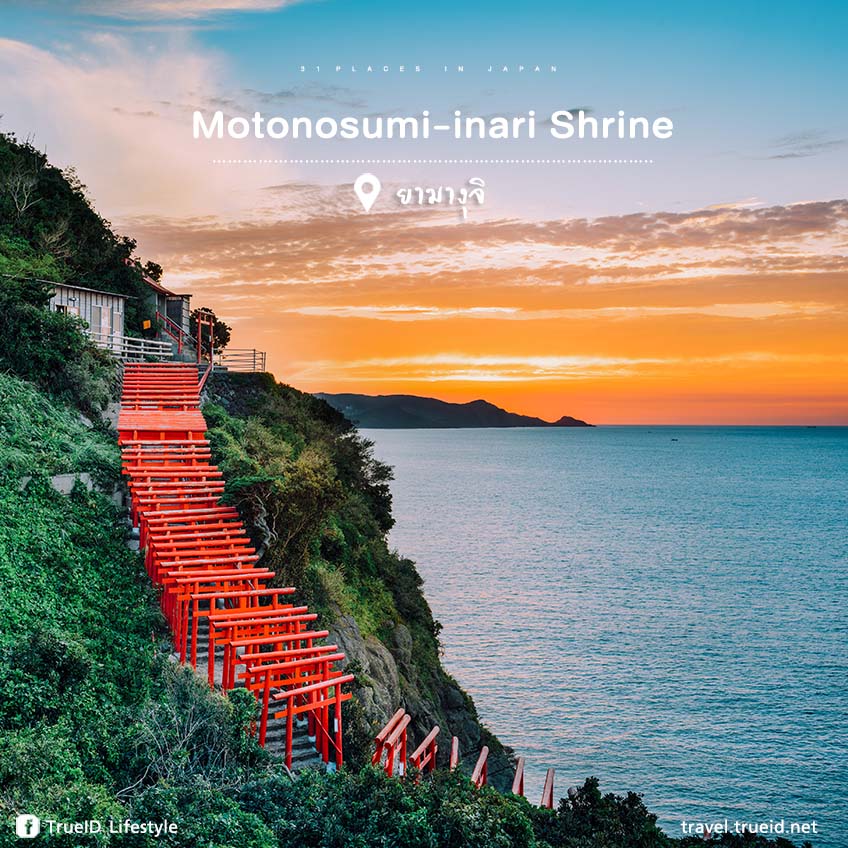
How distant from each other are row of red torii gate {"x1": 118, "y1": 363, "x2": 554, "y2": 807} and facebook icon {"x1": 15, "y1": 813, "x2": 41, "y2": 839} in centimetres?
595

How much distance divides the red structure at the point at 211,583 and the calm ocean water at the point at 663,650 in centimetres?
2092

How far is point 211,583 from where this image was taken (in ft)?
76.2

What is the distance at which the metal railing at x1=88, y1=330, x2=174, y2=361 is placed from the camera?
39062mm

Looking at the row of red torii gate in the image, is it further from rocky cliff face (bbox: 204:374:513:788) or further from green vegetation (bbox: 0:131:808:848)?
rocky cliff face (bbox: 204:374:513:788)

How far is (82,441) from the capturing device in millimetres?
28922

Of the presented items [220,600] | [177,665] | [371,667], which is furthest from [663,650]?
[177,665]

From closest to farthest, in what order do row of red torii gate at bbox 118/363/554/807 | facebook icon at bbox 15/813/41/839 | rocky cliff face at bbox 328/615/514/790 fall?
1. facebook icon at bbox 15/813/41/839
2. row of red torii gate at bbox 118/363/554/807
3. rocky cliff face at bbox 328/615/514/790

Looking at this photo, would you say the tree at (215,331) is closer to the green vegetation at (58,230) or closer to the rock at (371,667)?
the green vegetation at (58,230)

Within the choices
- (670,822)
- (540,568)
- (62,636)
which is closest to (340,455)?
(670,822)

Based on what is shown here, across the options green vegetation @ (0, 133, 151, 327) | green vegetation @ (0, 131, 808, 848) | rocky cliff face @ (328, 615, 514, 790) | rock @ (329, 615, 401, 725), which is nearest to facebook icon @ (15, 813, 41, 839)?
green vegetation @ (0, 131, 808, 848)

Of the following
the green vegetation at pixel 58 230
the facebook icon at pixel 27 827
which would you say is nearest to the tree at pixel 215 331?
the green vegetation at pixel 58 230

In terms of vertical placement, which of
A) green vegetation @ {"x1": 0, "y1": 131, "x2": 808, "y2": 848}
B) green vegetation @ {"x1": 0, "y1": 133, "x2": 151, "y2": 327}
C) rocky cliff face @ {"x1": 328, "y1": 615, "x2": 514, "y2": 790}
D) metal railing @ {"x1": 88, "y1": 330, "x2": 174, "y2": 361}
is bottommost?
rocky cliff face @ {"x1": 328, "y1": 615, "x2": 514, "y2": 790}

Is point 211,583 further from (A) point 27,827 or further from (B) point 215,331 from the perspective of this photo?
(B) point 215,331

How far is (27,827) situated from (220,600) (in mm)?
13422
